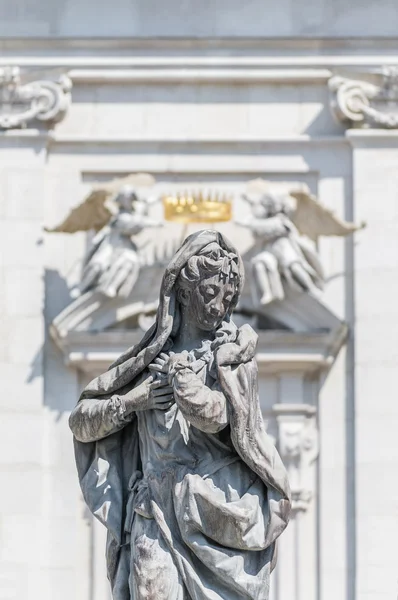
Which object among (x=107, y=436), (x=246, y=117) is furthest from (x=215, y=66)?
(x=107, y=436)

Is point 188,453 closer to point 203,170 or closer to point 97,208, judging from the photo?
point 97,208

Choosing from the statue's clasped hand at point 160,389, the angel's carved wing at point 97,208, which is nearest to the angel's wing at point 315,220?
the angel's carved wing at point 97,208

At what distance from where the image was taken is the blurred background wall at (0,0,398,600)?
2098cm

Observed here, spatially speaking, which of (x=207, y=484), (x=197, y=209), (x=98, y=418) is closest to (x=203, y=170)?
(x=197, y=209)

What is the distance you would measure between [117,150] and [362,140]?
2046 millimetres

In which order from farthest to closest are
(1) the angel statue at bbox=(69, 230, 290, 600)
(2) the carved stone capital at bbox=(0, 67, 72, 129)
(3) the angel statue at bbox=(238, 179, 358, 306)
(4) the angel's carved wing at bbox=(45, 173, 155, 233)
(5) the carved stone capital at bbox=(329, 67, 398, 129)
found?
1. (2) the carved stone capital at bbox=(0, 67, 72, 129)
2. (5) the carved stone capital at bbox=(329, 67, 398, 129)
3. (4) the angel's carved wing at bbox=(45, 173, 155, 233)
4. (3) the angel statue at bbox=(238, 179, 358, 306)
5. (1) the angel statue at bbox=(69, 230, 290, 600)

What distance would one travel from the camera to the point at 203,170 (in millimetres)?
21406

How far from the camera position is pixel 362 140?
2134cm

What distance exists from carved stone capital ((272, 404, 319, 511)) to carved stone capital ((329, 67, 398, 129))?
242cm

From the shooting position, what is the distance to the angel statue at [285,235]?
816 inches

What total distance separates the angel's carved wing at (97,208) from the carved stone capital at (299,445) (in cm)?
210

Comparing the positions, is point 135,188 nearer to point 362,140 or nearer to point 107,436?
point 362,140

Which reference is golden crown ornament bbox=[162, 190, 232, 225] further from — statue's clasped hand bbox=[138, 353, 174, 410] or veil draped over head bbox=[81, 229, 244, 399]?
statue's clasped hand bbox=[138, 353, 174, 410]

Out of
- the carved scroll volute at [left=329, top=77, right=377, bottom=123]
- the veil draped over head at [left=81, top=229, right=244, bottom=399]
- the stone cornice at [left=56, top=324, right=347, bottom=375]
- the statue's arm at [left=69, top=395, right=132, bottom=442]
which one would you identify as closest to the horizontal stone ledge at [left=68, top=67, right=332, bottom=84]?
the carved scroll volute at [left=329, top=77, right=377, bottom=123]
